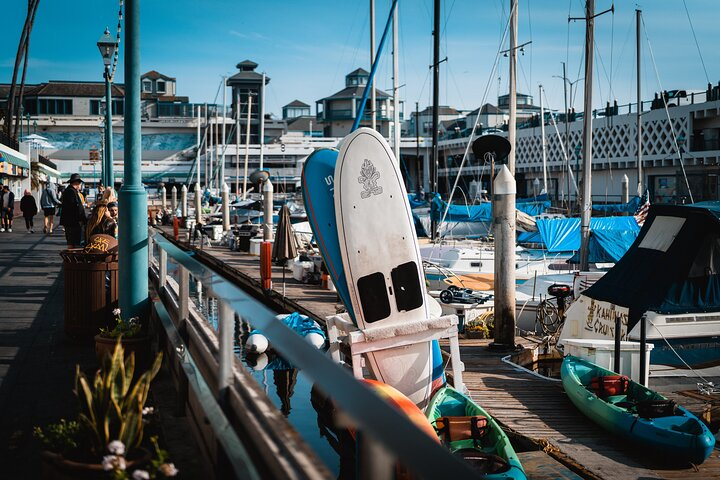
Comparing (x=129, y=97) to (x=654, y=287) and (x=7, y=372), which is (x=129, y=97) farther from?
(x=654, y=287)

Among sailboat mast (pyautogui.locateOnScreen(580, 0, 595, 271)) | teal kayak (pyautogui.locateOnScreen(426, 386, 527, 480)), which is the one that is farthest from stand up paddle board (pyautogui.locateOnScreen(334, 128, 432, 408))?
sailboat mast (pyautogui.locateOnScreen(580, 0, 595, 271))

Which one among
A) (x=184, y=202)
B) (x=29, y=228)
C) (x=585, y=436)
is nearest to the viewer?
(x=585, y=436)

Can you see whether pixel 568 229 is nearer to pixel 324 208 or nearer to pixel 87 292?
pixel 324 208

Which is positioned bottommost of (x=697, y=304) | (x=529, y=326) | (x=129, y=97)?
(x=529, y=326)

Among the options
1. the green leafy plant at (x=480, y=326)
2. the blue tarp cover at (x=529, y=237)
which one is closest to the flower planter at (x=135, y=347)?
the green leafy plant at (x=480, y=326)

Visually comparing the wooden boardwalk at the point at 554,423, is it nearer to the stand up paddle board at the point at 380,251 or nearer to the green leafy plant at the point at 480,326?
the green leafy plant at the point at 480,326

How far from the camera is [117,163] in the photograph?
368 feet

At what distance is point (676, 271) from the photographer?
1369cm

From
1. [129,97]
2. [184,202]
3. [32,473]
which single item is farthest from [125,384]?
[184,202]

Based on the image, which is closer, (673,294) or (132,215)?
(132,215)

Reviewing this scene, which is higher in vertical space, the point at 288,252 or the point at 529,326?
the point at 288,252

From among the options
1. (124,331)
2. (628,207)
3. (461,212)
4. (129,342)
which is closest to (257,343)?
(124,331)

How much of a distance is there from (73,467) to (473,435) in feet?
17.1

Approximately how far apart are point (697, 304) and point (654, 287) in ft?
2.67
